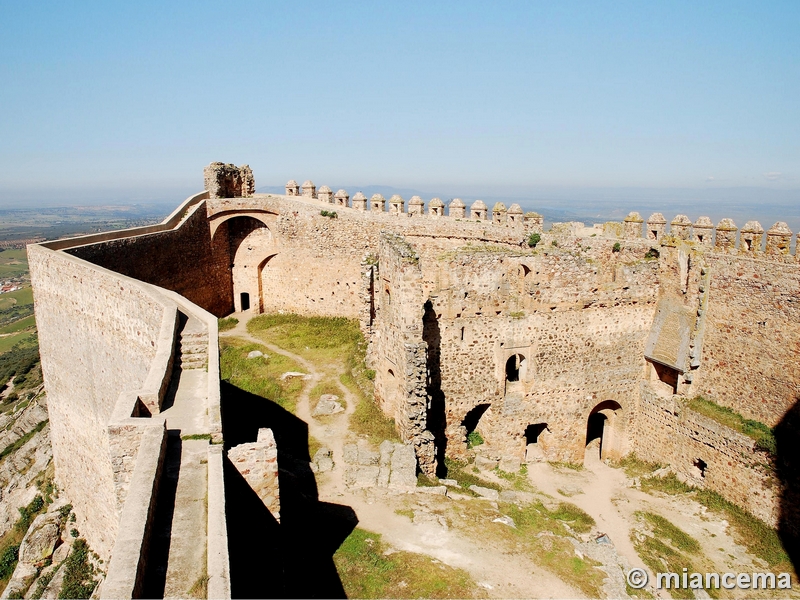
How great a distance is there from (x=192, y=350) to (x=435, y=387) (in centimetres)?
705

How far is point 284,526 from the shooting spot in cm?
1130

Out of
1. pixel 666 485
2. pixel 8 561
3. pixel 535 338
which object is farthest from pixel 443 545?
pixel 8 561

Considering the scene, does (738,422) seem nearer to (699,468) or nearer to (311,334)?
(699,468)

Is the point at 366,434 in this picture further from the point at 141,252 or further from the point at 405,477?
the point at 141,252

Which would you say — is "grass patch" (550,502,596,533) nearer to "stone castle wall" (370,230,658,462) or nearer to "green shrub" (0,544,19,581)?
"stone castle wall" (370,230,658,462)

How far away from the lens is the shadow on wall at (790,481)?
547 inches

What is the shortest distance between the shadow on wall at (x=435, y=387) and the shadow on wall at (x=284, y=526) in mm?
3516

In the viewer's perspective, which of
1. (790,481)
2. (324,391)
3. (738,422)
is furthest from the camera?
(324,391)

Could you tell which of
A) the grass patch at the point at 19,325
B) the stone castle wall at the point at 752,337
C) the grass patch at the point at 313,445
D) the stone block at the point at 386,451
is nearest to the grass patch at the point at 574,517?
the stone block at the point at 386,451

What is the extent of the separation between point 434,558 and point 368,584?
138 cm

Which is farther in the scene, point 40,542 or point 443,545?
point 40,542

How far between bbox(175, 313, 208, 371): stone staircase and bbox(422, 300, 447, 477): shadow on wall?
590 centimetres

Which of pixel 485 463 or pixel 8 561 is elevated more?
pixel 485 463

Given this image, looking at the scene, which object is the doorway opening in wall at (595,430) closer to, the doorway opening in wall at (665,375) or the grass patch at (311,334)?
the doorway opening in wall at (665,375)
